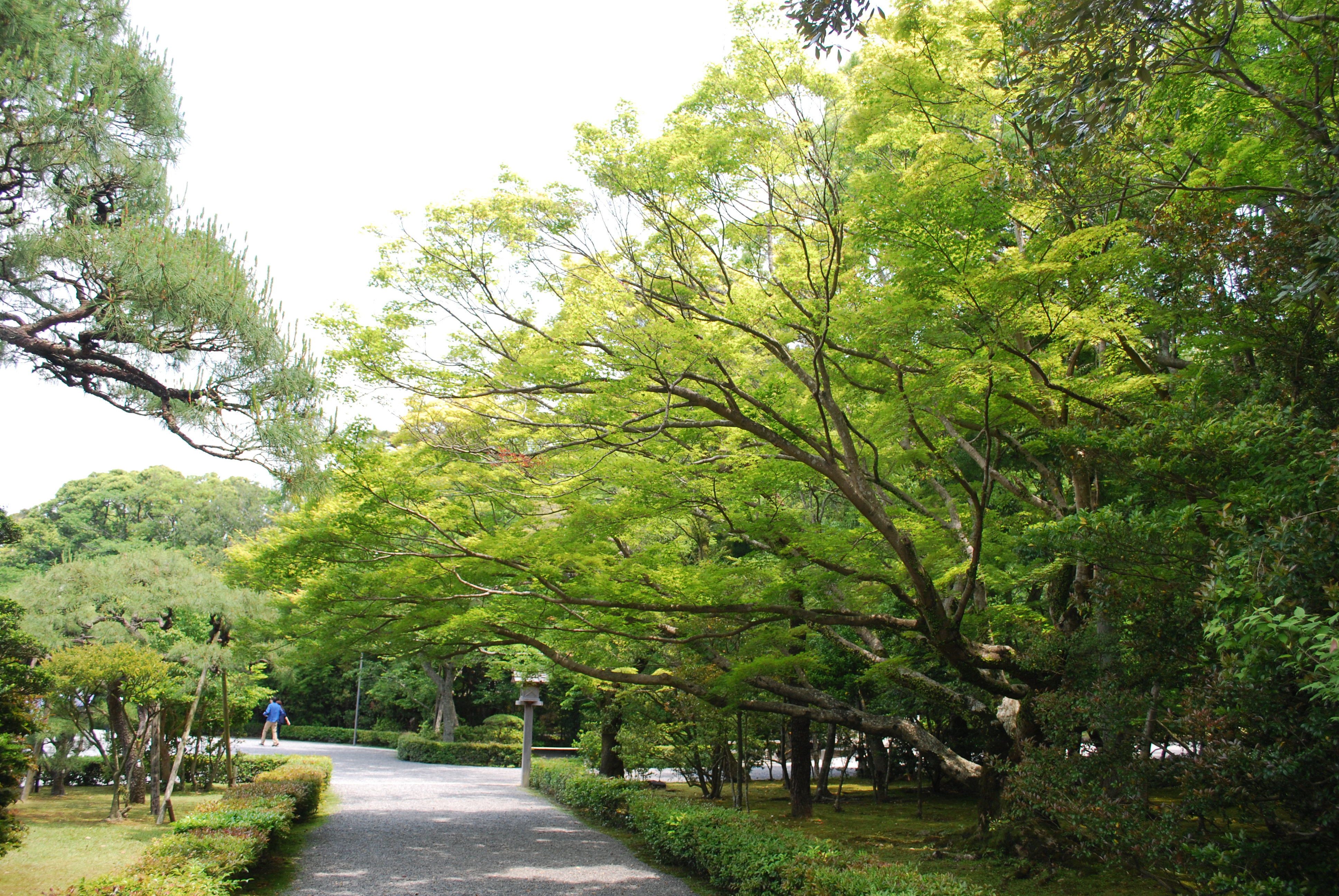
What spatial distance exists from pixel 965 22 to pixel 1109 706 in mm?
5970

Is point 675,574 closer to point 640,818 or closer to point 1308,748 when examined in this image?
point 640,818

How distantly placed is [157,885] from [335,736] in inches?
1080

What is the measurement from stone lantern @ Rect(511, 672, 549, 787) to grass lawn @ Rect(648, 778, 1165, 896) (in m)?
3.46

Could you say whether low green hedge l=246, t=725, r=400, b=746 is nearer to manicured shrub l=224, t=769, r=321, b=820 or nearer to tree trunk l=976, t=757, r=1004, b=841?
manicured shrub l=224, t=769, r=321, b=820

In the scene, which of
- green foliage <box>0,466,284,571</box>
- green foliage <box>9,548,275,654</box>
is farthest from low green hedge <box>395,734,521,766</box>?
green foliage <box>0,466,284,571</box>

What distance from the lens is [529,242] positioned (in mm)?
7906

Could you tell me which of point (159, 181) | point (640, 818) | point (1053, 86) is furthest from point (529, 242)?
point (640, 818)

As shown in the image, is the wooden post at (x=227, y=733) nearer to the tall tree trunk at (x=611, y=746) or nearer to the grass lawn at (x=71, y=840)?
the grass lawn at (x=71, y=840)

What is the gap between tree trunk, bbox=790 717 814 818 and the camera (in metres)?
12.4

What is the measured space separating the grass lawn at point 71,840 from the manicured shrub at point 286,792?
96 centimetres

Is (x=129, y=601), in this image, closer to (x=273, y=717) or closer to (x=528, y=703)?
(x=528, y=703)

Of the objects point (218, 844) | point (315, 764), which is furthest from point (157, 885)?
point (315, 764)

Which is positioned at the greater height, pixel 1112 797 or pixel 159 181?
pixel 159 181

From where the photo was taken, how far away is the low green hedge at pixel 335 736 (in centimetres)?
2920
